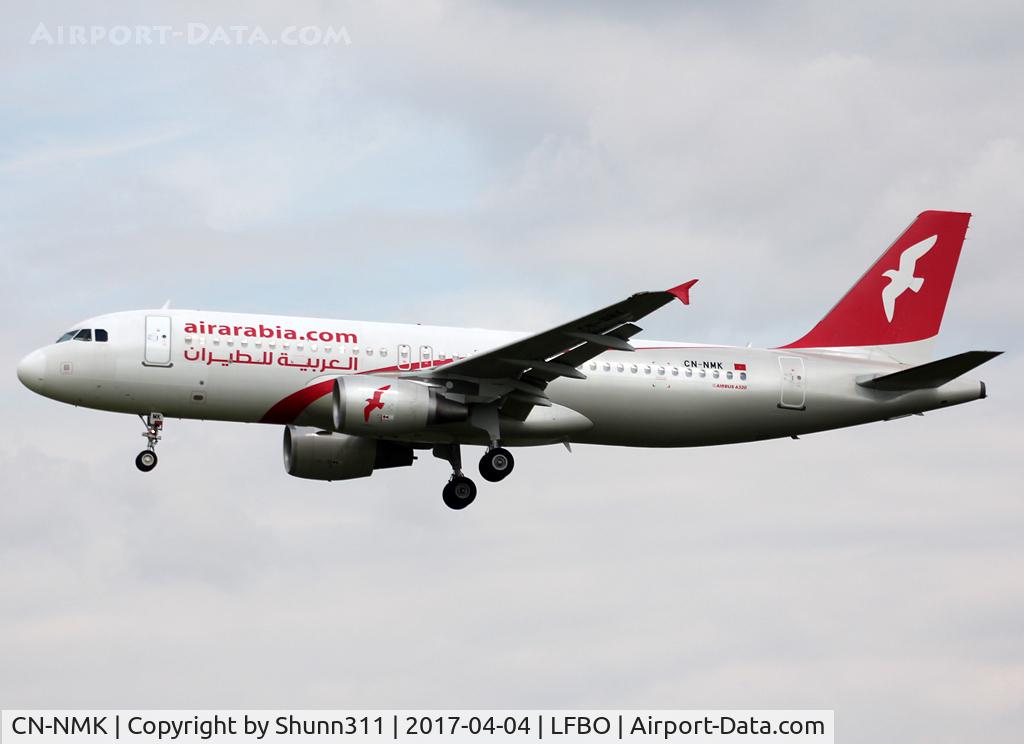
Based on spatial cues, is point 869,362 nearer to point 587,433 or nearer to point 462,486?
point 587,433

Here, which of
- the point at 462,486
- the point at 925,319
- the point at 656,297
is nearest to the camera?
the point at 656,297

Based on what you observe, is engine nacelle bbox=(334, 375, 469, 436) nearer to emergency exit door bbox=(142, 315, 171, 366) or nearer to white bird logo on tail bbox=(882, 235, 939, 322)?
emergency exit door bbox=(142, 315, 171, 366)

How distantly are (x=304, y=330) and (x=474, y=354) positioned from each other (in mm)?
4318

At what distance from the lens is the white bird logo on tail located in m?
49.5

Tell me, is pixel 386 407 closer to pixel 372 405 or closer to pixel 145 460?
pixel 372 405

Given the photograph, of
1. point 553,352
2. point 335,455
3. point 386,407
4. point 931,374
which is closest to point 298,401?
point 386,407

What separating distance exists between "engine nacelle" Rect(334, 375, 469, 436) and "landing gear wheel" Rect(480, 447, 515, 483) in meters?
2.09

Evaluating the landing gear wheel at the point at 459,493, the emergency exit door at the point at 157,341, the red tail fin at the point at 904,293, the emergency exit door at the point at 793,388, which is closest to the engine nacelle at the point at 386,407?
the landing gear wheel at the point at 459,493

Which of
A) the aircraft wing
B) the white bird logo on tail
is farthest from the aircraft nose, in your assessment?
the white bird logo on tail

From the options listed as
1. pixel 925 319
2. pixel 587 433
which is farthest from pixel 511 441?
pixel 925 319

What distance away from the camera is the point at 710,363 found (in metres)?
45.8

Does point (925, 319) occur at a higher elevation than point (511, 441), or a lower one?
higher

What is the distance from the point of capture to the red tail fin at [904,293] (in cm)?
4888

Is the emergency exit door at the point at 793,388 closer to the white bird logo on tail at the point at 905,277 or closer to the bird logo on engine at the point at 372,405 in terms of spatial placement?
the white bird logo on tail at the point at 905,277
